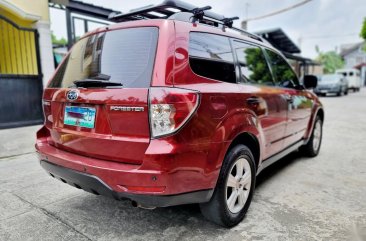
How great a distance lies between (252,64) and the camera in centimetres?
322

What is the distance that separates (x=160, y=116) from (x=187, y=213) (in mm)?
1309

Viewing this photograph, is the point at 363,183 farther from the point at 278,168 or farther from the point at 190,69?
the point at 190,69

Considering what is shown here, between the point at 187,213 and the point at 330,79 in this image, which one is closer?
the point at 187,213

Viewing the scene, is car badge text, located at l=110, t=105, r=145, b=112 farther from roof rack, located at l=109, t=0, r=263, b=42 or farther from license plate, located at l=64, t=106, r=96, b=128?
roof rack, located at l=109, t=0, r=263, b=42

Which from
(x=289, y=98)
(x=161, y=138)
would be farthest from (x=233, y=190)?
(x=289, y=98)

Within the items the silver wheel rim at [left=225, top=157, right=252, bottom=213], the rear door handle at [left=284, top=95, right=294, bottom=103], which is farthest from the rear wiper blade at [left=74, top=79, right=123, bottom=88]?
the rear door handle at [left=284, top=95, right=294, bottom=103]

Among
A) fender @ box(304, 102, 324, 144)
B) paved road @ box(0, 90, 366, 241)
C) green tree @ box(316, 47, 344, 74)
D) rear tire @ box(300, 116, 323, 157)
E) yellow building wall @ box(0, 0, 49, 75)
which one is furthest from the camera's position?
green tree @ box(316, 47, 344, 74)

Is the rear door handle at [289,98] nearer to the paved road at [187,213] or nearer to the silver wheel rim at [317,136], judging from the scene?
the paved road at [187,213]

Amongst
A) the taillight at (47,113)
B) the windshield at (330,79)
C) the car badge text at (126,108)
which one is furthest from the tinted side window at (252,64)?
the windshield at (330,79)

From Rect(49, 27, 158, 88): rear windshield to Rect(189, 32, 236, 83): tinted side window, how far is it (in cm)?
34

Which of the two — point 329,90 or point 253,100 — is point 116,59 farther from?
point 329,90

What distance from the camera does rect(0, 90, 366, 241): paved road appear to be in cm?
248

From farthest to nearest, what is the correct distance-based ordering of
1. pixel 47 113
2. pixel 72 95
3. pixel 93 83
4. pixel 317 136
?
pixel 317 136, pixel 47 113, pixel 72 95, pixel 93 83

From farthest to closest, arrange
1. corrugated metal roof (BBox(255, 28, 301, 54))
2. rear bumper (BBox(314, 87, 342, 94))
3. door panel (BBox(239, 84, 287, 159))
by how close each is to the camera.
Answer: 1. rear bumper (BBox(314, 87, 342, 94))
2. corrugated metal roof (BBox(255, 28, 301, 54))
3. door panel (BBox(239, 84, 287, 159))
